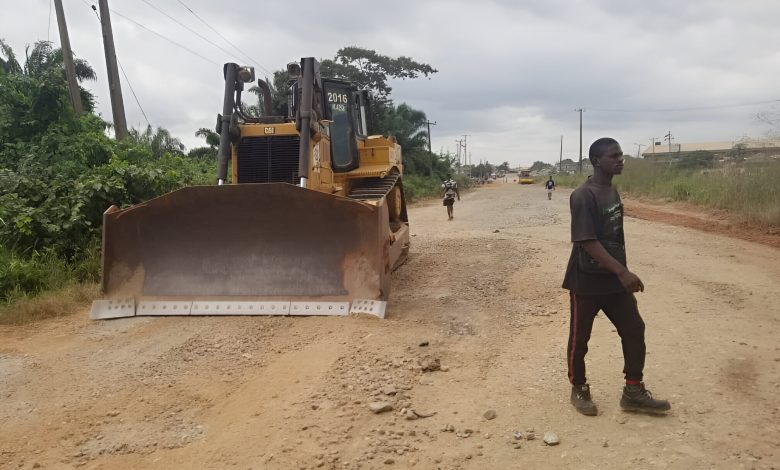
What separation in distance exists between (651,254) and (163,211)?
22.7ft

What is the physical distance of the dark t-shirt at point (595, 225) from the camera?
334cm

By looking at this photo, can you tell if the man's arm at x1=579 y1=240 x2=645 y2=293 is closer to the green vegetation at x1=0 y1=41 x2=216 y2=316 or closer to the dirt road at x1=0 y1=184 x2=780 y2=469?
the dirt road at x1=0 y1=184 x2=780 y2=469

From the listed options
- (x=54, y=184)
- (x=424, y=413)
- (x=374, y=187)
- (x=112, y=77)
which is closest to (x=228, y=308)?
(x=424, y=413)

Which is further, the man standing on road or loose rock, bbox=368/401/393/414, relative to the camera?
loose rock, bbox=368/401/393/414

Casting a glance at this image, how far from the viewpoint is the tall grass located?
1232 centimetres

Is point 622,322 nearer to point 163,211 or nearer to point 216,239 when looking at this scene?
point 216,239

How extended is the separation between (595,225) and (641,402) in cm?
104

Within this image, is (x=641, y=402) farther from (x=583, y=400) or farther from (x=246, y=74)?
(x=246, y=74)

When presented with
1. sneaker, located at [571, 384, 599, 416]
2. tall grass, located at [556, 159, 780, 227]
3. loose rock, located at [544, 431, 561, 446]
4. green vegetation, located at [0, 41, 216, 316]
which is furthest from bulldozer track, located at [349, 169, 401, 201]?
tall grass, located at [556, 159, 780, 227]

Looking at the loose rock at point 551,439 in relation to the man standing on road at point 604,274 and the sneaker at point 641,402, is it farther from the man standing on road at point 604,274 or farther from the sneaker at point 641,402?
the sneaker at point 641,402

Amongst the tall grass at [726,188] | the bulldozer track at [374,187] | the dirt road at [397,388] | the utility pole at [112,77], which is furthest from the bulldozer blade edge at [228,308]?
the tall grass at [726,188]

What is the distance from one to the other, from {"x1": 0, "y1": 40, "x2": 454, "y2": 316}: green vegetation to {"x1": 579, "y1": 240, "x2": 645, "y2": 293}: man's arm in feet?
17.6

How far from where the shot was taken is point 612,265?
3240mm

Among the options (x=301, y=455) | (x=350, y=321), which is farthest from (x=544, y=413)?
(x=350, y=321)
